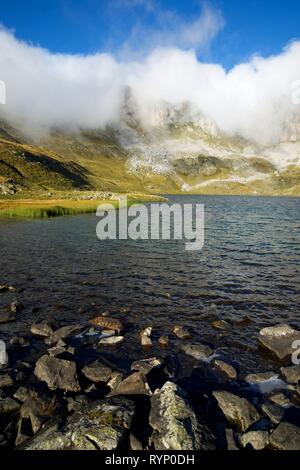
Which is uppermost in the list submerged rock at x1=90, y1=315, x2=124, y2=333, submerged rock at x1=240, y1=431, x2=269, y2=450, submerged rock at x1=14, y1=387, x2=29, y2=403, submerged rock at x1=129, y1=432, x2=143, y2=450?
submerged rock at x1=90, y1=315, x2=124, y2=333

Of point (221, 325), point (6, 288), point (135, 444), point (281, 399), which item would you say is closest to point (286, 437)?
point (281, 399)

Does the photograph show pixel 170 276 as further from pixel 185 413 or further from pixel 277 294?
pixel 185 413

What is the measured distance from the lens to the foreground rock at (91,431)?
1019 cm

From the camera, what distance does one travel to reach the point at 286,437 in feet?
36.6

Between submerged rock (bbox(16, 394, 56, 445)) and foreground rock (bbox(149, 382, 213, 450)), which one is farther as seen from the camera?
submerged rock (bbox(16, 394, 56, 445))

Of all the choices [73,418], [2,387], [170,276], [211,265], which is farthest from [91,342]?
[211,265]

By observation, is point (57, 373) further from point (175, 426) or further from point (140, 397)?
point (175, 426)

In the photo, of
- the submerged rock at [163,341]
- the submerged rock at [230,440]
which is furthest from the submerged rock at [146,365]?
the submerged rock at [230,440]

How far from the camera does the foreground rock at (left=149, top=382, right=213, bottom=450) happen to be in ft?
34.5

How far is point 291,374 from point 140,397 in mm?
7707

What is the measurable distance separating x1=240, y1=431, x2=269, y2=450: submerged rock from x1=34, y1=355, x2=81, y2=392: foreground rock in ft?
24.0

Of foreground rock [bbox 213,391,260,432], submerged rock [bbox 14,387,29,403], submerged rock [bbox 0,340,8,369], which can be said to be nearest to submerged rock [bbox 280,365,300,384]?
foreground rock [bbox 213,391,260,432]

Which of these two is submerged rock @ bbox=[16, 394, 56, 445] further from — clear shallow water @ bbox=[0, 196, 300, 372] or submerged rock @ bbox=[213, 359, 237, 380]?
submerged rock @ bbox=[213, 359, 237, 380]

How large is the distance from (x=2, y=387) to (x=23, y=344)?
4219mm
